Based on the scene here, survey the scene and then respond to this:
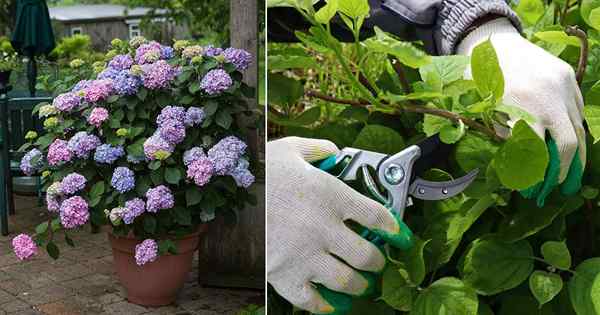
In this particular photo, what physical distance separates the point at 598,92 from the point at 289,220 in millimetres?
338

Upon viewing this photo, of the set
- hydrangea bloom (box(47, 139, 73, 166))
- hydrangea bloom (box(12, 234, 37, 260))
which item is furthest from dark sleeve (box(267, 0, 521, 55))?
hydrangea bloom (box(12, 234, 37, 260))

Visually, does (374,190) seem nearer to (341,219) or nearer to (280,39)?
(341,219)

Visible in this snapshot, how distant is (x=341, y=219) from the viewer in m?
0.75

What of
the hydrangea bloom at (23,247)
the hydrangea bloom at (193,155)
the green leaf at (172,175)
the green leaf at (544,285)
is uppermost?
the green leaf at (544,285)

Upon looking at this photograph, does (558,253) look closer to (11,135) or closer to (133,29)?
(11,135)

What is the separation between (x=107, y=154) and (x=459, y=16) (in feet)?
6.78

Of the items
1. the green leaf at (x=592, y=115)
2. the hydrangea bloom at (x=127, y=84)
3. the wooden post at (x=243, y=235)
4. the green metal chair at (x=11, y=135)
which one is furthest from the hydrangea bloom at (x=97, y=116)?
the green leaf at (x=592, y=115)

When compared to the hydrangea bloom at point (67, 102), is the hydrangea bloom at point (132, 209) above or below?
below

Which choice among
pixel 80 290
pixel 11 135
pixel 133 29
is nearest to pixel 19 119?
pixel 11 135

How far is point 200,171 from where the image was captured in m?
2.67

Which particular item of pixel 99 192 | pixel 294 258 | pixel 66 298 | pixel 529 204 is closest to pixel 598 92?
pixel 529 204

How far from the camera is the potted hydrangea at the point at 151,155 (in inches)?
107

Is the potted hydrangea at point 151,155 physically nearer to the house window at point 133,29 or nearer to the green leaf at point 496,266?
the green leaf at point 496,266

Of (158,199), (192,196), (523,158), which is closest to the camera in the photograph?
(523,158)
